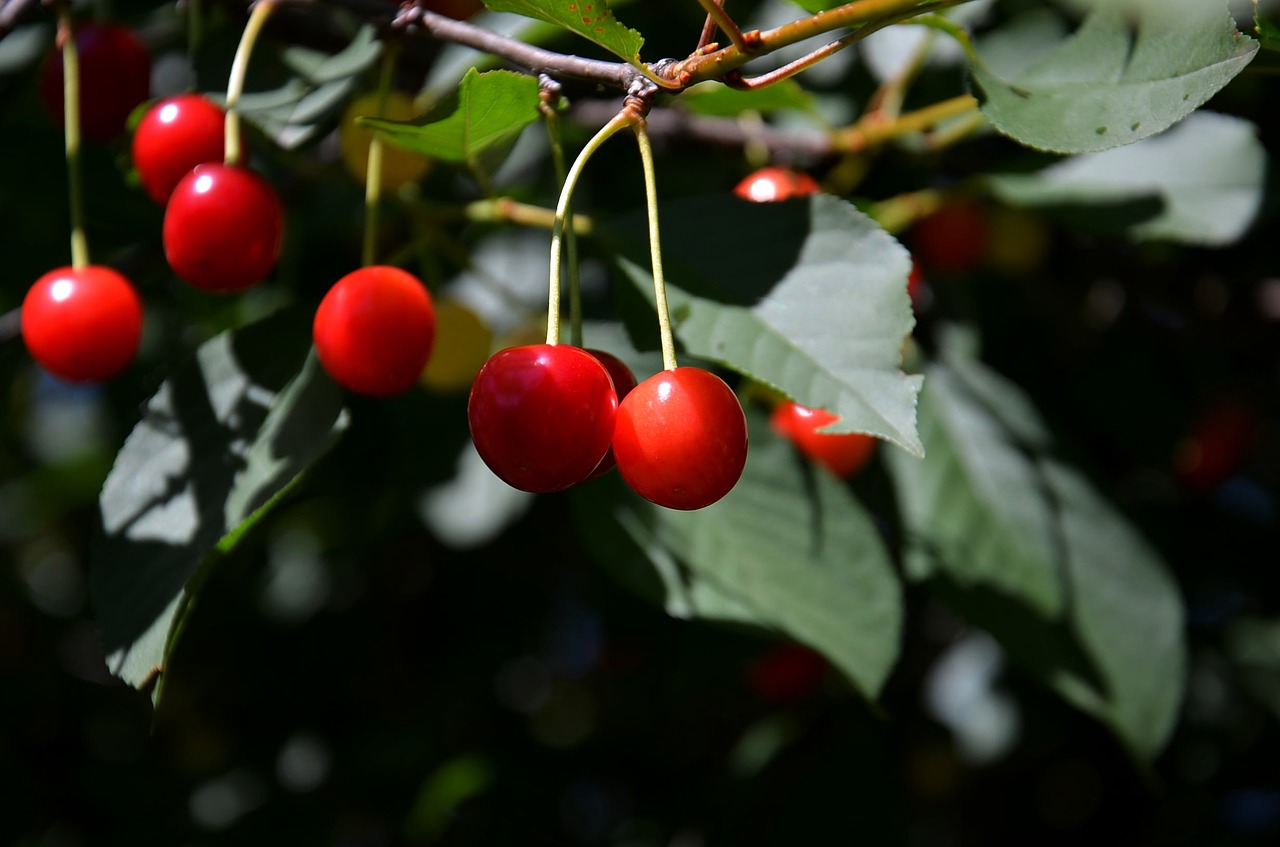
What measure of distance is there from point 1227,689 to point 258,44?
1.92 meters

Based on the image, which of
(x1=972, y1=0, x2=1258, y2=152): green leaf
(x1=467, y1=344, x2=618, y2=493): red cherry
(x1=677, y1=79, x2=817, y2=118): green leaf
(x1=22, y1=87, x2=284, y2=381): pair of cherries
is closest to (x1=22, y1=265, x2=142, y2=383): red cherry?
(x1=22, y1=87, x2=284, y2=381): pair of cherries

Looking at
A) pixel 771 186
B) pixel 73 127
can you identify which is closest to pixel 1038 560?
pixel 771 186

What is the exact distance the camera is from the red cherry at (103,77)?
3.42 ft

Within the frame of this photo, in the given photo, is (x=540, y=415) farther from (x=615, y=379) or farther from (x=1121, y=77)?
(x=1121, y=77)

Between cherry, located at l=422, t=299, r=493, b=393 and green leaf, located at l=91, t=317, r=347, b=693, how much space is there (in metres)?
0.20

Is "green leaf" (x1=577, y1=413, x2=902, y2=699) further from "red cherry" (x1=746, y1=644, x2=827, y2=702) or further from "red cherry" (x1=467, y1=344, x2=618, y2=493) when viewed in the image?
"red cherry" (x1=746, y1=644, x2=827, y2=702)

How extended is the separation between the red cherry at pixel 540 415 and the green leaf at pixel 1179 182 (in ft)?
2.58

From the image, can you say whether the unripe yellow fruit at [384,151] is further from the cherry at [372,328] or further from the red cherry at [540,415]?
the red cherry at [540,415]

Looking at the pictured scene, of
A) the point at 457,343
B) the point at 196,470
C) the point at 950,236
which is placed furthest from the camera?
the point at 950,236

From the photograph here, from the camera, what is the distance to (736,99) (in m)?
0.96

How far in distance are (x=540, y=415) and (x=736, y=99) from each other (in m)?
0.48

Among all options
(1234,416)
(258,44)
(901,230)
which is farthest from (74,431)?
(1234,416)

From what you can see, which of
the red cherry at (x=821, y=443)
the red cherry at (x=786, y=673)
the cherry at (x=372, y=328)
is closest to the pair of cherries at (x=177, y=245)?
the cherry at (x=372, y=328)

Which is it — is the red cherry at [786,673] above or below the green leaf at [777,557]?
below
